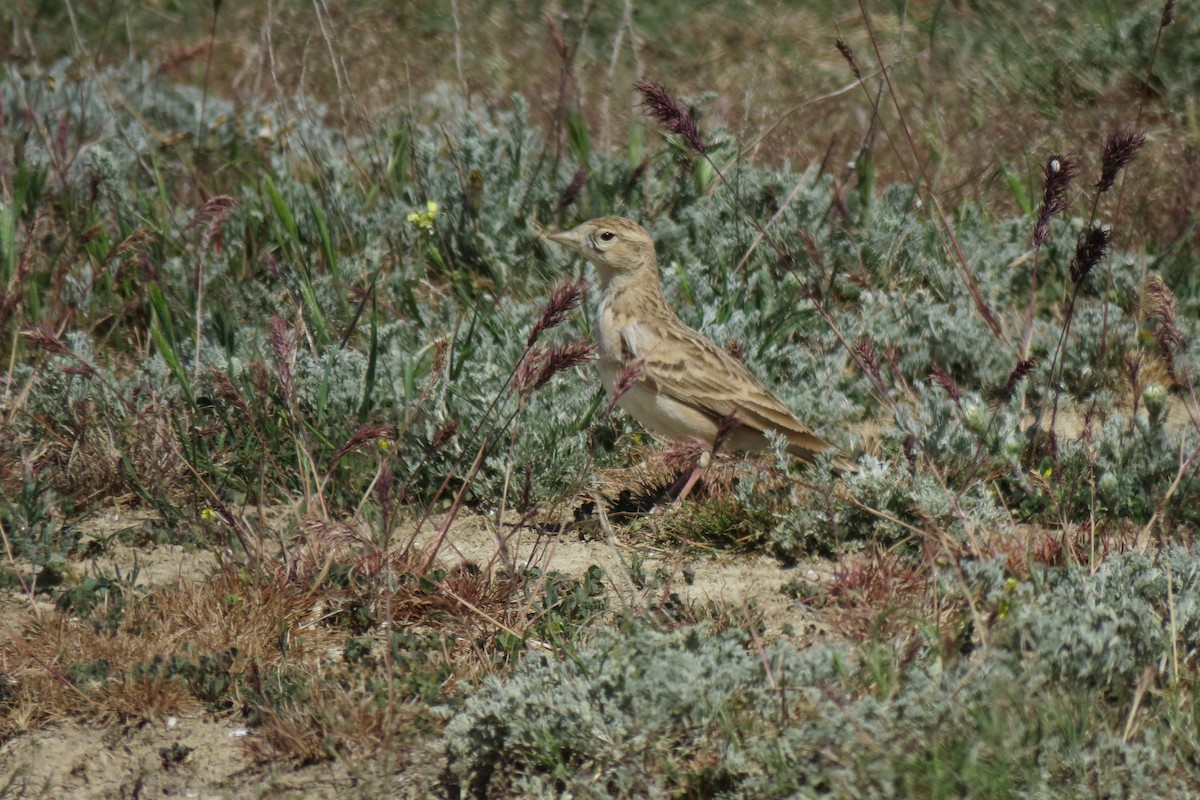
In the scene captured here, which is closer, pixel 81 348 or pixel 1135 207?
pixel 81 348

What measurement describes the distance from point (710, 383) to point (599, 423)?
554 millimetres

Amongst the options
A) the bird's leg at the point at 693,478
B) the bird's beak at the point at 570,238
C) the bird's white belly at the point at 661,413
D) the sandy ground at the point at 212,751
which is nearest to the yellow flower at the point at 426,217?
the bird's beak at the point at 570,238

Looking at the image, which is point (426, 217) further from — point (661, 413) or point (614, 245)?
point (661, 413)

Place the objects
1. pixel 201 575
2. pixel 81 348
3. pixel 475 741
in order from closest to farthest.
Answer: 1. pixel 475 741
2. pixel 201 575
3. pixel 81 348

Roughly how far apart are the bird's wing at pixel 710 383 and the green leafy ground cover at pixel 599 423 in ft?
0.82

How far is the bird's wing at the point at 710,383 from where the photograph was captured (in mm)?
5711

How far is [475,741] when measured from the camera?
3.91 meters

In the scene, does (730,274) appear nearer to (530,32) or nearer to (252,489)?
(252,489)

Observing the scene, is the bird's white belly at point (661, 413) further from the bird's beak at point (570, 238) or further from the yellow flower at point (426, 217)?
the yellow flower at point (426, 217)

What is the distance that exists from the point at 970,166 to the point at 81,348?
490 centimetres

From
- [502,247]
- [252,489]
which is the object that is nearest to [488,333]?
[502,247]

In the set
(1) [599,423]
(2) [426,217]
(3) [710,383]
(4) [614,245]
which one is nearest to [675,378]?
(3) [710,383]

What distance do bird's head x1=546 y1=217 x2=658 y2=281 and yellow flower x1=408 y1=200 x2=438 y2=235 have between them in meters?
0.66

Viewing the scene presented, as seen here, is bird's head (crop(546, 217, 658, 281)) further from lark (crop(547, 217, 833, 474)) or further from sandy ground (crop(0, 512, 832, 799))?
sandy ground (crop(0, 512, 832, 799))
